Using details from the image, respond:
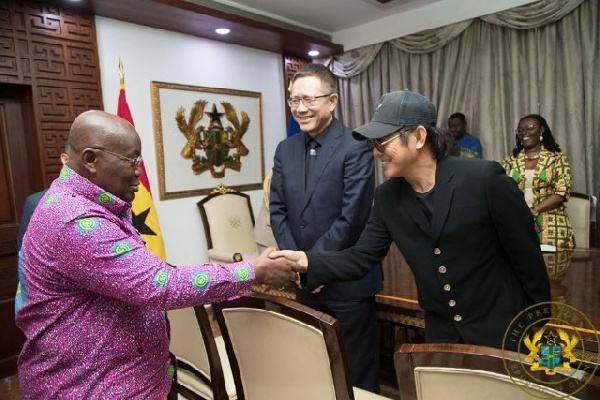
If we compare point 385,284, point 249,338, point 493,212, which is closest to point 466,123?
point 385,284

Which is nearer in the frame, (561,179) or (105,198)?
(105,198)

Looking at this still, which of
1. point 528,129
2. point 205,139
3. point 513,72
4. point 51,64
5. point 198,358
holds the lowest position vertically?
point 198,358

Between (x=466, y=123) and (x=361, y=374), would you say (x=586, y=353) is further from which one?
(x=466, y=123)

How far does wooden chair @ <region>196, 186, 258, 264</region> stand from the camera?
3990mm

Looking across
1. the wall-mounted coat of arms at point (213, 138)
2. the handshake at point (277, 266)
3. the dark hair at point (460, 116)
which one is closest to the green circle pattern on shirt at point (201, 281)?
the handshake at point (277, 266)

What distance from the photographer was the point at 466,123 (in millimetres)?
4148

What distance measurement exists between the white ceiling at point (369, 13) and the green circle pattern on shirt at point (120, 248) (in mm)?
3423

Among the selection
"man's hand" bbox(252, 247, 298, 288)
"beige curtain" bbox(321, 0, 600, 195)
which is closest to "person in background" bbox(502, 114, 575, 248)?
"beige curtain" bbox(321, 0, 600, 195)

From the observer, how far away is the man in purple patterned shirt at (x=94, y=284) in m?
0.94

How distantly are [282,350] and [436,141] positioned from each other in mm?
746

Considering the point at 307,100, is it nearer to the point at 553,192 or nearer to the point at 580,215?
the point at 553,192

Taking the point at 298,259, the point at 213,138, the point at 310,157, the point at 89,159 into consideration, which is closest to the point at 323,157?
the point at 310,157

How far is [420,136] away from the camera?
123 centimetres

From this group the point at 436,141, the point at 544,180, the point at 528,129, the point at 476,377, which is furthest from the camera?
the point at 528,129
